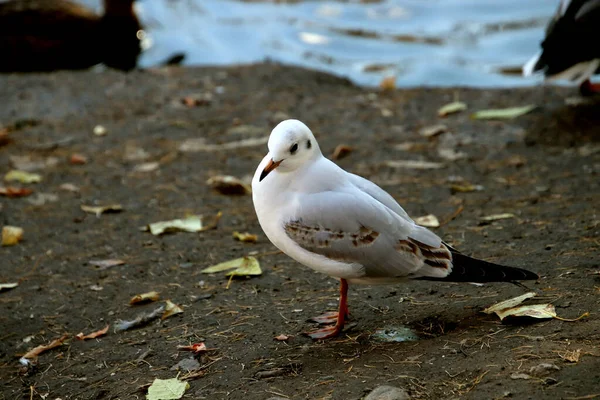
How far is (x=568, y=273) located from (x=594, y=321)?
652mm

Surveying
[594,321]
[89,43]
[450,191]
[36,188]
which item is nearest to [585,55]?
[450,191]

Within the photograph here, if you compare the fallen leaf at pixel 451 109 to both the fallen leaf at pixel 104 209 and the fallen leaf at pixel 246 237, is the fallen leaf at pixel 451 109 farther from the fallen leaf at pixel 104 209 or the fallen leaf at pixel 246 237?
the fallen leaf at pixel 104 209

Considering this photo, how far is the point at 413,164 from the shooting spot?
592 cm

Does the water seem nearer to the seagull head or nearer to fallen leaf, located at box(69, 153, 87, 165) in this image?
fallen leaf, located at box(69, 153, 87, 165)

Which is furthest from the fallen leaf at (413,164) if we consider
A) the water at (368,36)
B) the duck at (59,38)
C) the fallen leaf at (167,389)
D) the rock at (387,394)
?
the duck at (59,38)

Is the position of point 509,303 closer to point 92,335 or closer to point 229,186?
point 92,335

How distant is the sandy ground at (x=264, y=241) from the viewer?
318 centimetres

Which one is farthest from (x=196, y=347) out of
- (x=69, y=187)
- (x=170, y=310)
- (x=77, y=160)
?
(x=77, y=160)

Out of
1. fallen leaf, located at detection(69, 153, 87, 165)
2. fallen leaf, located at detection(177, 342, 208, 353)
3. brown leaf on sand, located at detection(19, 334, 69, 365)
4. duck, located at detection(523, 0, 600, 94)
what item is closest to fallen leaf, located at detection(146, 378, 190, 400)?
fallen leaf, located at detection(177, 342, 208, 353)

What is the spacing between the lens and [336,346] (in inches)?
136

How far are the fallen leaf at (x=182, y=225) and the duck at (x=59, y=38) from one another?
5403 millimetres

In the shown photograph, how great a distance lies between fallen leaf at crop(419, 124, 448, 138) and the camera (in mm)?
6418

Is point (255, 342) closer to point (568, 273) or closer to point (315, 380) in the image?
point (315, 380)

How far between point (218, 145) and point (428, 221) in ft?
7.40
